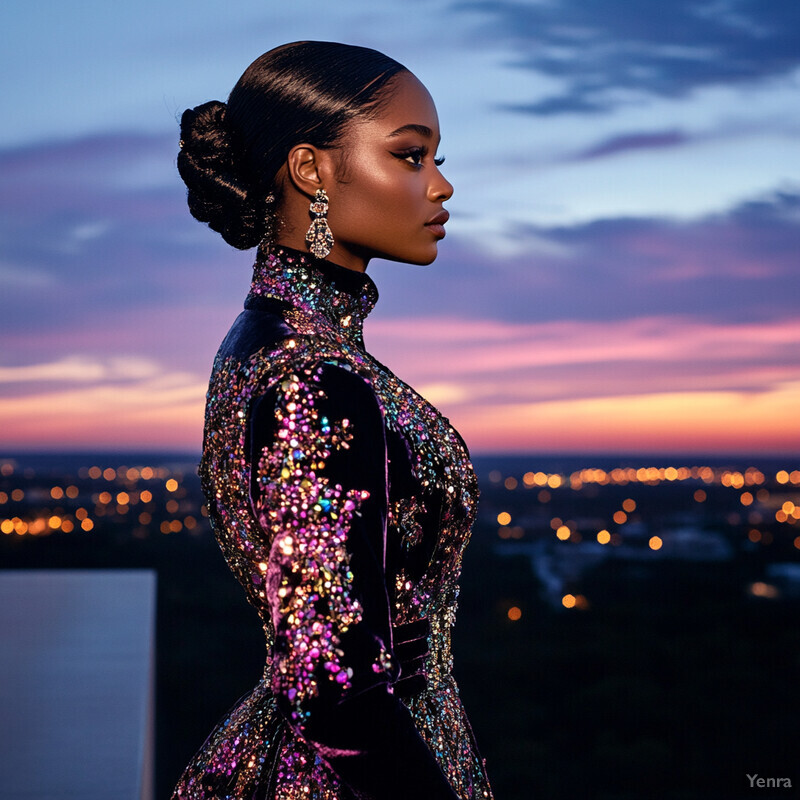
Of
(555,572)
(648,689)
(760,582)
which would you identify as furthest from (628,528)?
(648,689)

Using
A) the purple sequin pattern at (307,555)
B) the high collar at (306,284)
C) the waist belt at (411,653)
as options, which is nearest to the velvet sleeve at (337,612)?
the purple sequin pattern at (307,555)

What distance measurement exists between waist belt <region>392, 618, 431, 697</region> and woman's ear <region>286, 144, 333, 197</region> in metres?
0.48

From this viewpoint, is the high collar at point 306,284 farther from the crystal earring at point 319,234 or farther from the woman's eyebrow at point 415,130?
the woman's eyebrow at point 415,130

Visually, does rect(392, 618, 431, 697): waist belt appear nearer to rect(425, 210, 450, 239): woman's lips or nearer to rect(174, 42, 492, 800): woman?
rect(174, 42, 492, 800): woman

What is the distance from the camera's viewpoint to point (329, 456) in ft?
3.10

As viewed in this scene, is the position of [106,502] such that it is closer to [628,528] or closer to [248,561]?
[628,528]

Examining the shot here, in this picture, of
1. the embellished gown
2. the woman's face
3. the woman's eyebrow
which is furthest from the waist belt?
the woman's eyebrow

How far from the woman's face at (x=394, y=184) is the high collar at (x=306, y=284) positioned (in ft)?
0.11

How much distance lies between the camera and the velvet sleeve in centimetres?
92

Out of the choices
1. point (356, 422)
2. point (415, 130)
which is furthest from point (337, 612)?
point (415, 130)

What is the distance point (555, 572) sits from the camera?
4262 centimetres

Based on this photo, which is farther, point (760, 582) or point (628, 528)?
point (628, 528)

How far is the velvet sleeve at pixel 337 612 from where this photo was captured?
0.92 meters

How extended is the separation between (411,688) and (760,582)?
36519 millimetres
